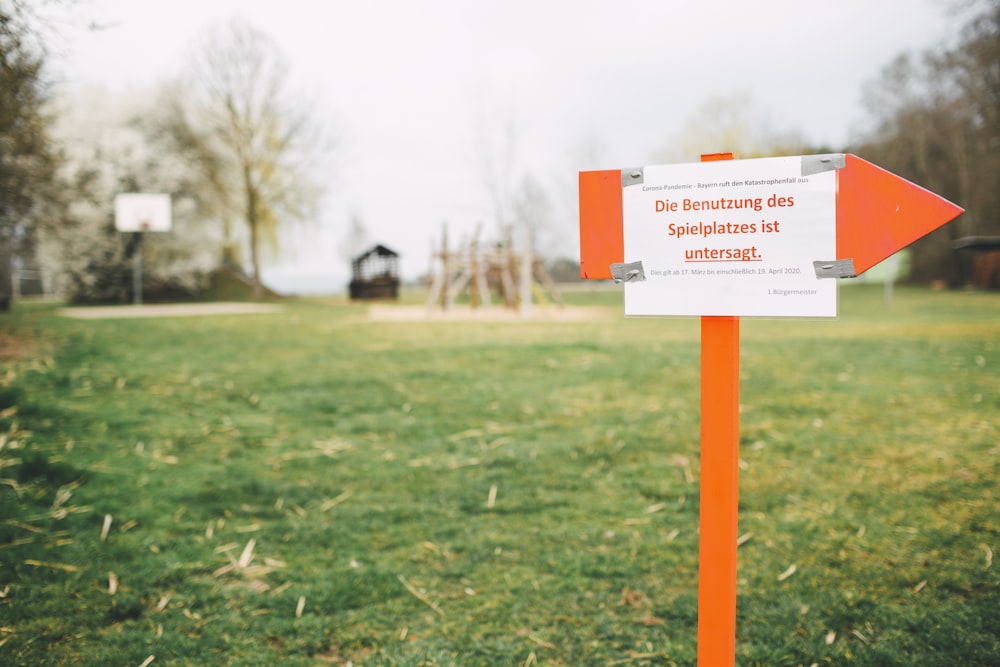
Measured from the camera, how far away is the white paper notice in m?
1.96

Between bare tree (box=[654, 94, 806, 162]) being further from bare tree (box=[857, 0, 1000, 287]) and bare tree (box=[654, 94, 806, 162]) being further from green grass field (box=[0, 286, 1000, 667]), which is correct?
green grass field (box=[0, 286, 1000, 667])

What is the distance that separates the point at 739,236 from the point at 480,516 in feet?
8.50

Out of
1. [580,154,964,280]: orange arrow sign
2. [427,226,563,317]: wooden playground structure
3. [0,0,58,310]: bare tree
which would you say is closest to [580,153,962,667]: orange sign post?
[580,154,964,280]: orange arrow sign

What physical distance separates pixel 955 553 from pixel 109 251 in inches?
1194

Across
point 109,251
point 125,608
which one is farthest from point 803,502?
point 109,251

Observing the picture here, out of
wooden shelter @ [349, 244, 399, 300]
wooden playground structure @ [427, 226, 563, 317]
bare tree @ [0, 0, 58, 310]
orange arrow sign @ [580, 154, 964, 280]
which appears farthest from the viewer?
wooden shelter @ [349, 244, 399, 300]

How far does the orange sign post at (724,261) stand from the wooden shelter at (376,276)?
29988mm

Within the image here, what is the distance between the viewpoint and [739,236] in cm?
201

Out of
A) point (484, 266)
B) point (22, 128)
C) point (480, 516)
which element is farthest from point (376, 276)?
point (480, 516)

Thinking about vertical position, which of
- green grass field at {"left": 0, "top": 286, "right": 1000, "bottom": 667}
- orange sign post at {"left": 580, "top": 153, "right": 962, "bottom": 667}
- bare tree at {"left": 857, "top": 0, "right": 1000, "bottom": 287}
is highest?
bare tree at {"left": 857, "top": 0, "right": 1000, "bottom": 287}

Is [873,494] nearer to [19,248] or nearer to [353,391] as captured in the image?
[353,391]

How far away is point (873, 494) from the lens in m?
4.22

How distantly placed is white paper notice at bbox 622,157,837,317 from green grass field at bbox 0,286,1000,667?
4.75 feet

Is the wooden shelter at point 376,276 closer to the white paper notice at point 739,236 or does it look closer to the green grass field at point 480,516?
the green grass field at point 480,516
